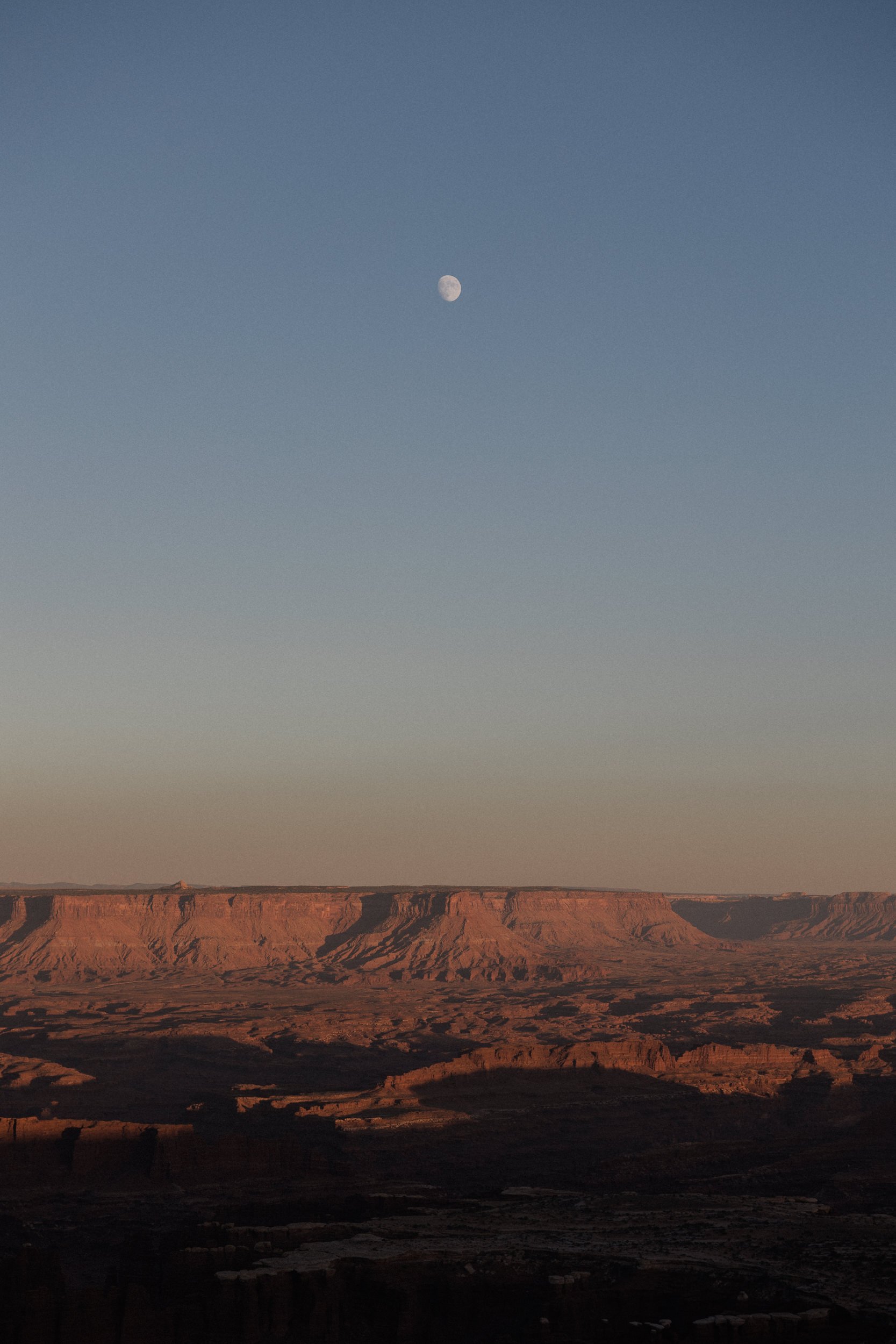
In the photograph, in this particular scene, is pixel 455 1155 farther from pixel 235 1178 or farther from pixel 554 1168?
pixel 235 1178

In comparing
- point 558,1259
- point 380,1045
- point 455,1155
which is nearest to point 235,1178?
point 455,1155

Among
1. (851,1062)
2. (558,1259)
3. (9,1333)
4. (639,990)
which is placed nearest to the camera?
(9,1333)

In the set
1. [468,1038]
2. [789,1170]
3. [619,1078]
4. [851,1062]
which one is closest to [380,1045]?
[468,1038]

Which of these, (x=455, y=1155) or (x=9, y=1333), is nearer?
(x=9, y=1333)

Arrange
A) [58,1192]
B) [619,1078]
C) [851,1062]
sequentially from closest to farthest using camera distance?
[58,1192], [619,1078], [851,1062]

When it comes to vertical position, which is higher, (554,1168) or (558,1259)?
(558,1259)

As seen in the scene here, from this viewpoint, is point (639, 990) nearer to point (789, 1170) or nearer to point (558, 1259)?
point (789, 1170)
